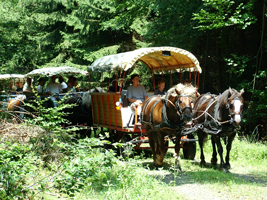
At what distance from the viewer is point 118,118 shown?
8.73m

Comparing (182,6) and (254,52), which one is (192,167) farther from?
(182,6)

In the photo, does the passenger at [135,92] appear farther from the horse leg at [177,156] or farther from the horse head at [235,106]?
the horse head at [235,106]

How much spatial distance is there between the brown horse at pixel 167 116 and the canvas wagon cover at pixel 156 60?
1112mm

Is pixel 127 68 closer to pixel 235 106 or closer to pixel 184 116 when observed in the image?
pixel 184 116

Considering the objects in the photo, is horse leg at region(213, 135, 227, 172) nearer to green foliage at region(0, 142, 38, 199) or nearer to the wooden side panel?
the wooden side panel

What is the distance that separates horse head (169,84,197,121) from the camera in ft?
21.7

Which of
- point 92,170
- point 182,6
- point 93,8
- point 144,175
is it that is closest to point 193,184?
point 144,175

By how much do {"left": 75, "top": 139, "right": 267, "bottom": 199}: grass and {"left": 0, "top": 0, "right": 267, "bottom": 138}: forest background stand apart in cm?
367

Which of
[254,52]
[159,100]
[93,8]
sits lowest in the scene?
[159,100]

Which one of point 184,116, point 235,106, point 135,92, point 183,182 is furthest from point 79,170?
Result: point 135,92

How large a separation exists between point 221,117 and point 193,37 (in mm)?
6712

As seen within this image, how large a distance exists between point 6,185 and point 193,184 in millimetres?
3592

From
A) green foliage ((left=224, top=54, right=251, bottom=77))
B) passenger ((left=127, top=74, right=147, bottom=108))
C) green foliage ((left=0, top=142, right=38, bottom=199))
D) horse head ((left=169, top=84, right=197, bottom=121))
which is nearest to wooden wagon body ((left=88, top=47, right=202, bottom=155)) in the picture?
passenger ((left=127, top=74, right=147, bottom=108))

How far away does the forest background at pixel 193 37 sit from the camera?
10.8m
